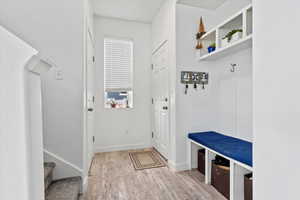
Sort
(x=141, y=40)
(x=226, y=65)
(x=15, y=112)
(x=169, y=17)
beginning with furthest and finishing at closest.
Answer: (x=141, y=40) < (x=169, y=17) < (x=226, y=65) < (x=15, y=112)

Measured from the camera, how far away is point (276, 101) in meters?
0.60

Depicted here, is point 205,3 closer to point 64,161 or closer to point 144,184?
point 144,184

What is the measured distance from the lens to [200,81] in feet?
7.79

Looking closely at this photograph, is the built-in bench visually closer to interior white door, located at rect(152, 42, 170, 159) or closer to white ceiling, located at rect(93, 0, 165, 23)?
interior white door, located at rect(152, 42, 170, 159)

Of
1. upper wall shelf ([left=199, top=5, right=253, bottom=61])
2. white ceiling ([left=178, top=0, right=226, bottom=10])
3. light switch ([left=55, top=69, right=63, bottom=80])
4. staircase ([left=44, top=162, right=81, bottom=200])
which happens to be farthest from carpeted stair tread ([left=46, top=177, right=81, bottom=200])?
white ceiling ([left=178, top=0, right=226, bottom=10])

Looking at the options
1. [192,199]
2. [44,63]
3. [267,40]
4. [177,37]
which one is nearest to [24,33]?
[44,63]

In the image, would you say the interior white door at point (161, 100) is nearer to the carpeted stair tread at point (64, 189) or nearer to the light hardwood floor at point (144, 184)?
the light hardwood floor at point (144, 184)

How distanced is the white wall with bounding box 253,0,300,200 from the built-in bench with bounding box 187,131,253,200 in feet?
2.72

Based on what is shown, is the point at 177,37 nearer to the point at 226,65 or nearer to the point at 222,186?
the point at 226,65

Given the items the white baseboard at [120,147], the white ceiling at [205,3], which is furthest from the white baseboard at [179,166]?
the white ceiling at [205,3]

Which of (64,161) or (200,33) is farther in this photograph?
(200,33)

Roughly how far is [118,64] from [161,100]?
1.24m

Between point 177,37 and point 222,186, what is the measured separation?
6.80 feet

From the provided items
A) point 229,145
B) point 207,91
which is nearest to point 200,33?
point 207,91
